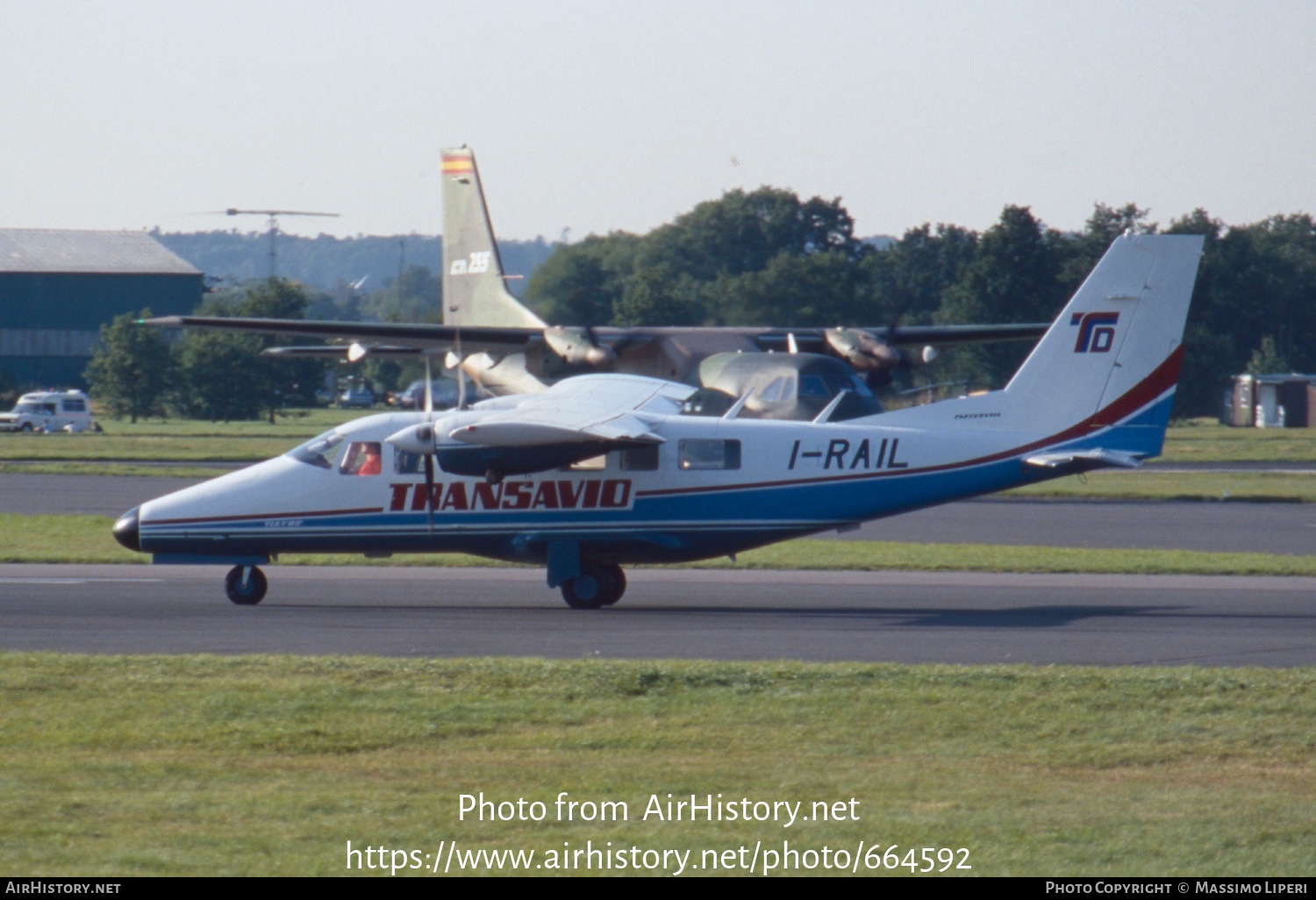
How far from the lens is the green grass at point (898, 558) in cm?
2061

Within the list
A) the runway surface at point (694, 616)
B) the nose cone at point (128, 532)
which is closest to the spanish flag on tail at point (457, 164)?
the runway surface at point (694, 616)

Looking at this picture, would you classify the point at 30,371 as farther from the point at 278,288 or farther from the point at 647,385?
the point at 647,385

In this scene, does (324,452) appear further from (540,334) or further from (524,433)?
(540,334)

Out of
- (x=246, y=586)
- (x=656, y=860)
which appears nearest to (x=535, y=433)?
(x=246, y=586)

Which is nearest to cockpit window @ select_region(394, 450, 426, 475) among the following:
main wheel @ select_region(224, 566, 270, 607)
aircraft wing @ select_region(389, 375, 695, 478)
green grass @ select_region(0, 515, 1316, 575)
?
aircraft wing @ select_region(389, 375, 695, 478)

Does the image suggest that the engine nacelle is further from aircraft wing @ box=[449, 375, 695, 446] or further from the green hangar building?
the green hangar building

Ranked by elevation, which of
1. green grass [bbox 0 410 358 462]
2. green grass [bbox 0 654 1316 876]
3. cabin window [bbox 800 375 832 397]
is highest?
cabin window [bbox 800 375 832 397]

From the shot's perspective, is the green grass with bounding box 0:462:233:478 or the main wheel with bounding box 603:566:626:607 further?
the green grass with bounding box 0:462:233:478

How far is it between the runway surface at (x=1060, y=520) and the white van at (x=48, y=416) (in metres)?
33.0

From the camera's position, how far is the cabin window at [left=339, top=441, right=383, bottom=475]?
1716 centimetres

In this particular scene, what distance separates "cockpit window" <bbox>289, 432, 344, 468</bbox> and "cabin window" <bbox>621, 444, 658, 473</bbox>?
346 cm

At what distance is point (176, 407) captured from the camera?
81625 millimetres

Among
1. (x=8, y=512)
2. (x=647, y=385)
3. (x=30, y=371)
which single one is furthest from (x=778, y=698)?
(x=30, y=371)
